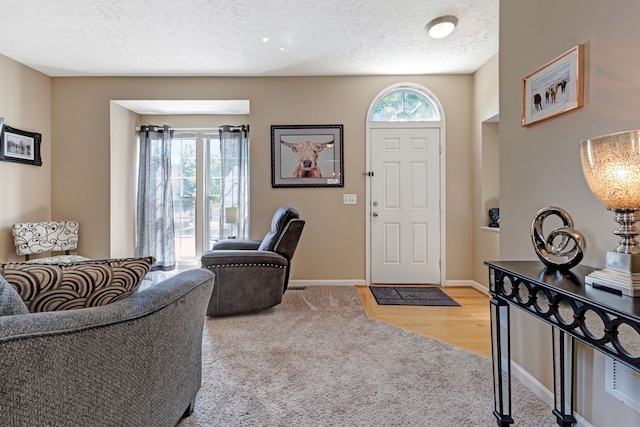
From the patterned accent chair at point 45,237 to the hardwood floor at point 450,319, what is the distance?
3137mm

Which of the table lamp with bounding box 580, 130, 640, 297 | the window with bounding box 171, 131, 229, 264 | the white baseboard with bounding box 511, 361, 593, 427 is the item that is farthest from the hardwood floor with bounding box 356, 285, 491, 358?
the window with bounding box 171, 131, 229, 264

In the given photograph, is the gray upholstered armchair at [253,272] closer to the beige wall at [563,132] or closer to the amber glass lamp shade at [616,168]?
the beige wall at [563,132]

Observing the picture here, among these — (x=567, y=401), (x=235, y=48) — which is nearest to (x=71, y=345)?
(x=567, y=401)

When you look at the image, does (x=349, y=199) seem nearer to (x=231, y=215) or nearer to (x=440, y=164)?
(x=440, y=164)

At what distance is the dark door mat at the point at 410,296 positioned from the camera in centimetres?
315

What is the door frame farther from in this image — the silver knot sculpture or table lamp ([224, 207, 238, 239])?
the silver knot sculpture

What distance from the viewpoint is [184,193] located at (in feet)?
14.7

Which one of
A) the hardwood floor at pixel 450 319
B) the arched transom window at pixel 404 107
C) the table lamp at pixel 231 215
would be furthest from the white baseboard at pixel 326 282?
the arched transom window at pixel 404 107

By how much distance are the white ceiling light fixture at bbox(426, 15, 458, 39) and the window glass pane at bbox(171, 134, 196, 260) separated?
11.1 ft

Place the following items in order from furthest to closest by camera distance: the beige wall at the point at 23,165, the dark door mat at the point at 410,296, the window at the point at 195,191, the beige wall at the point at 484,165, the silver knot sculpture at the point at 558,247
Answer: the window at the point at 195,191
the beige wall at the point at 484,165
the beige wall at the point at 23,165
the dark door mat at the point at 410,296
the silver knot sculpture at the point at 558,247

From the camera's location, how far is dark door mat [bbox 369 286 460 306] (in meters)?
3.15

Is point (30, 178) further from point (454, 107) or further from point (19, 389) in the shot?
point (454, 107)

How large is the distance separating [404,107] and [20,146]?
14.8ft

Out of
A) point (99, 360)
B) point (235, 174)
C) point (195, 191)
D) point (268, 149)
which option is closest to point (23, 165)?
point (195, 191)
